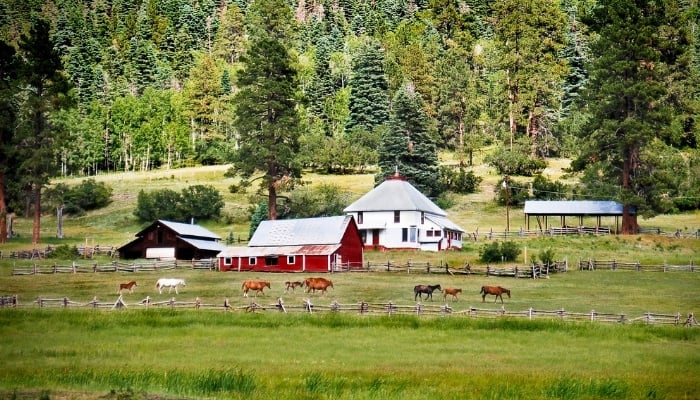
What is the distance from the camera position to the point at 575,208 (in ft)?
274

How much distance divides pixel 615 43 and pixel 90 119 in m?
88.4

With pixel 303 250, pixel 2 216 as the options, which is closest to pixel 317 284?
pixel 303 250

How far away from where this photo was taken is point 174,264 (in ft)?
220

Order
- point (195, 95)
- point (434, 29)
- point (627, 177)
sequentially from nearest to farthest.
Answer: point (627, 177) → point (195, 95) → point (434, 29)

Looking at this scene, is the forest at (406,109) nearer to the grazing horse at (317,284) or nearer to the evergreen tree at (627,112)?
the evergreen tree at (627,112)

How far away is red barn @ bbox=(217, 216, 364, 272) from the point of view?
65.6m

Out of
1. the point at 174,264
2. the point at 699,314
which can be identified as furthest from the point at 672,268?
the point at 174,264

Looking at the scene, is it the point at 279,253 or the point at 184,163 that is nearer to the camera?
the point at 279,253

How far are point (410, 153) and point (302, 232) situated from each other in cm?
3407

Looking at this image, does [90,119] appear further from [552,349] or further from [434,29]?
Result: [552,349]

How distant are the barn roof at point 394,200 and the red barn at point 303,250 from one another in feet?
32.1

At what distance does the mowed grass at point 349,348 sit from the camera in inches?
1001

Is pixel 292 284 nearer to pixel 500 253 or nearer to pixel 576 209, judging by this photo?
pixel 500 253

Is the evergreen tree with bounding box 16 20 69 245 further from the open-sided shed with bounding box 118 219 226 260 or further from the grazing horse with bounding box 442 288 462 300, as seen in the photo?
the grazing horse with bounding box 442 288 462 300
